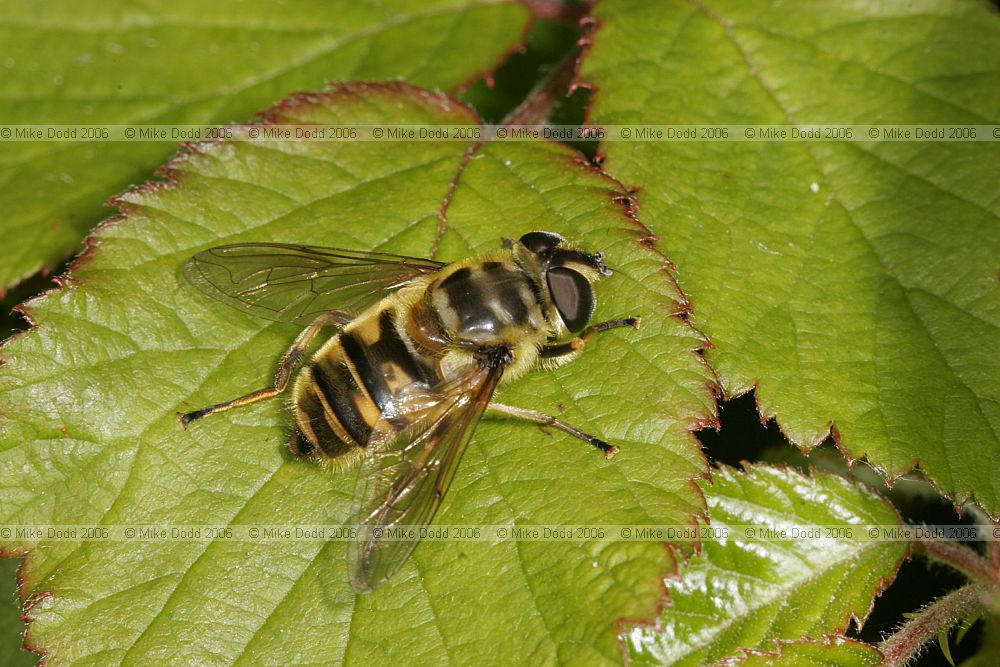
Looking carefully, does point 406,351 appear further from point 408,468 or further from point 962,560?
point 962,560

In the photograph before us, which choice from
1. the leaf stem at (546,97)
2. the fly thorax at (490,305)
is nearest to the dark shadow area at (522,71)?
the leaf stem at (546,97)

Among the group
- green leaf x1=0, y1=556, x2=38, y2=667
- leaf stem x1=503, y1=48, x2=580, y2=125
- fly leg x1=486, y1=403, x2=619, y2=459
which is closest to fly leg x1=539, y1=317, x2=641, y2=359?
fly leg x1=486, y1=403, x2=619, y2=459

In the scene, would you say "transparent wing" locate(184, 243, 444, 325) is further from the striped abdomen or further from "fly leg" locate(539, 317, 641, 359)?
"fly leg" locate(539, 317, 641, 359)

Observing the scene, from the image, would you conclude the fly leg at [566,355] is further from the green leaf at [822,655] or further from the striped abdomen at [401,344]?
the green leaf at [822,655]

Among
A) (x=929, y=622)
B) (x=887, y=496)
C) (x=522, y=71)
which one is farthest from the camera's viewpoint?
(x=522, y=71)

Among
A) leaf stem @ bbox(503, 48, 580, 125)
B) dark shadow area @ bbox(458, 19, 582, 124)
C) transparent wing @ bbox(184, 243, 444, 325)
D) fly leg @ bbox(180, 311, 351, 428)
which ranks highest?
dark shadow area @ bbox(458, 19, 582, 124)

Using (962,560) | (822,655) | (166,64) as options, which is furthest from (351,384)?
(166,64)
